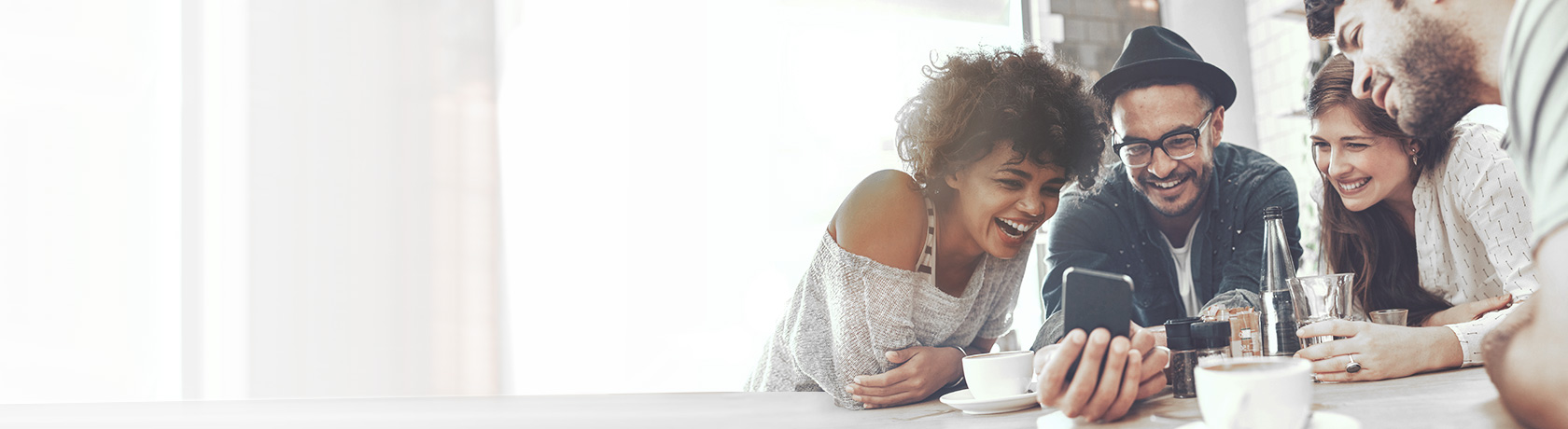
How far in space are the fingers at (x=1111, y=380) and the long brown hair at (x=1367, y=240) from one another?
2.12 feet

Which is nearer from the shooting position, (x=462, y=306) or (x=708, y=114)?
(x=708, y=114)

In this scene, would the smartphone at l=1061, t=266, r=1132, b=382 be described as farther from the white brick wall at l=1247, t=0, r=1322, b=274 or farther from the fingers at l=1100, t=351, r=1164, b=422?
the white brick wall at l=1247, t=0, r=1322, b=274

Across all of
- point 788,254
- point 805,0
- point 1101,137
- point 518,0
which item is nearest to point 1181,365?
point 1101,137

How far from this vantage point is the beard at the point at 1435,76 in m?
0.80

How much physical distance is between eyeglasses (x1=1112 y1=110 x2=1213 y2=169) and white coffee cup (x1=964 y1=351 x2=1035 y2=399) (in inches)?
18.8

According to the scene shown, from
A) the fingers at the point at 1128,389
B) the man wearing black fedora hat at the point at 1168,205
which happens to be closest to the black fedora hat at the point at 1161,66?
the man wearing black fedora hat at the point at 1168,205

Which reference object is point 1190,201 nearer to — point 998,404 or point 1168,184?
point 1168,184

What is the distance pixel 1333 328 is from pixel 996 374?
416mm

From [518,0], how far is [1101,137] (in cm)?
135

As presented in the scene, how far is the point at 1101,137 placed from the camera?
1.09m

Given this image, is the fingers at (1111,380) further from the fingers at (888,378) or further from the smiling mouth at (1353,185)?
the smiling mouth at (1353,185)

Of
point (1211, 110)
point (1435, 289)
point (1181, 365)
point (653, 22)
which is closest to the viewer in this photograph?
point (1181, 365)

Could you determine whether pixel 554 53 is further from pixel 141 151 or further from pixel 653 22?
pixel 141 151

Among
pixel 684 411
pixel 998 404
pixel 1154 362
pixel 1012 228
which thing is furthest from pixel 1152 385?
pixel 684 411
